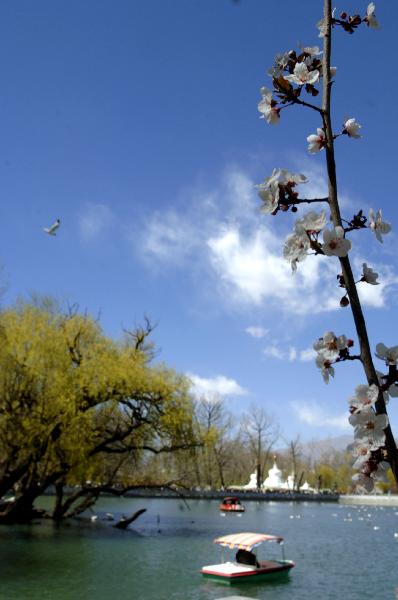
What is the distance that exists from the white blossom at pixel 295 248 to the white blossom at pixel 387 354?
43 cm

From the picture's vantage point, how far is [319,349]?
2248 mm

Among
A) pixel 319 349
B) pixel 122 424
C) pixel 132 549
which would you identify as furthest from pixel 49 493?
pixel 319 349

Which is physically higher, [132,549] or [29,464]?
[29,464]

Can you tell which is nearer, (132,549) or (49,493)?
(132,549)

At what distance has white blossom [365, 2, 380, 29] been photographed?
7.69ft

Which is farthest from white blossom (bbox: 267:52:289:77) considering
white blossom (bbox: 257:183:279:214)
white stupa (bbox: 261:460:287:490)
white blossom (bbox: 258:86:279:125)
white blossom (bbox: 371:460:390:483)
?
white stupa (bbox: 261:460:287:490)

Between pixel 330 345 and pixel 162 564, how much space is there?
18504 mm

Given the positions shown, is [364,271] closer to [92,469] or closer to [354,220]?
[354,220]

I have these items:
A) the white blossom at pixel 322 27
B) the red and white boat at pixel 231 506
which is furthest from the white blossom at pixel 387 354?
the red and white boat at pixel 231 506

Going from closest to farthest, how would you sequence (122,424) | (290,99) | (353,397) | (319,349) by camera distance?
(353,397) < (319,349) < (290,99) < (122,424)

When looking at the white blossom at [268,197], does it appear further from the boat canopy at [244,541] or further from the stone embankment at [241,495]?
the stone embankment at [241,495]

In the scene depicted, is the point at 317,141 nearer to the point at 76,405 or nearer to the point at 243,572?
the point at 243,572

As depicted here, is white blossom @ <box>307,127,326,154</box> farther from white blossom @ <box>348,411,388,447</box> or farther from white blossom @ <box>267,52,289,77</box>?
white blossom @ <box>348,411,388,447</box>

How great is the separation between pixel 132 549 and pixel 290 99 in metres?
22.0
